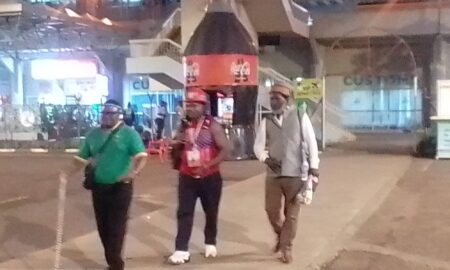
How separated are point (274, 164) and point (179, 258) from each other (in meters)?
1.46

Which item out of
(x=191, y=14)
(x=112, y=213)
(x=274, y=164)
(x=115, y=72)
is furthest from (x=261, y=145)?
(x=115, y=72)

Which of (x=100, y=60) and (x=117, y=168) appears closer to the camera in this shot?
(x=117, y=168)

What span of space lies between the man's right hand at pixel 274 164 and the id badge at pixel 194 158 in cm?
74

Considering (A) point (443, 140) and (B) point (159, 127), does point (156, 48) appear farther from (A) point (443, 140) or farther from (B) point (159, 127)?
(A) point (443, 140)

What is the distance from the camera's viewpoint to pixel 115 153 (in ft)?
Result: 27.2

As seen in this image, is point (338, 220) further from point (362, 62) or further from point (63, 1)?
point (63, 1)

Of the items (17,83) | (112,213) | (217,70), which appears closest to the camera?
(112,213)

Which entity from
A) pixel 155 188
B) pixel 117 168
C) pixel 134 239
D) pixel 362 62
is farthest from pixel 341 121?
pixel 117 168

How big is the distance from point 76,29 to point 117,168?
99.4 feet

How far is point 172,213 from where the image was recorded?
528 inches

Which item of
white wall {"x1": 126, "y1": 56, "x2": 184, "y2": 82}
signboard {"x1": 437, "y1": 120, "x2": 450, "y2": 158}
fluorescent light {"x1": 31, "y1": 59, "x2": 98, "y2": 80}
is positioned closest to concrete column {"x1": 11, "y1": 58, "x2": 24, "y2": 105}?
fluorescent light {"x1": 31, "y1": 59, "x2": 98, "y2": 80}

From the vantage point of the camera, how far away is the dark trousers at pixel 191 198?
9047mm

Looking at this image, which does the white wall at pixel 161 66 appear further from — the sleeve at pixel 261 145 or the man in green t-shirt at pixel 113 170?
the man in green t-shirt at pixel 113 170

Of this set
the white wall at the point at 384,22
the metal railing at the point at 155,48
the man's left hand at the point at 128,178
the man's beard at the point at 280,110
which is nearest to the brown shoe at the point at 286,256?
the man's beard at the point at 280,110
